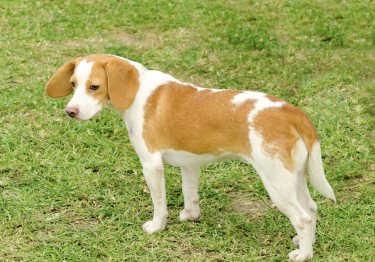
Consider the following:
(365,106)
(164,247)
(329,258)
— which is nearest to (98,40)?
(365,106)

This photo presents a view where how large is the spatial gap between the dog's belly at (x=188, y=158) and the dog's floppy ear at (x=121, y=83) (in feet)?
1.74

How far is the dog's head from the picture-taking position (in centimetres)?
402

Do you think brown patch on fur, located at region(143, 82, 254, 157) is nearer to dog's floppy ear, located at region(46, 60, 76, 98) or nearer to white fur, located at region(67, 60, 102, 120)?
white fur, located at region(67, 60, 102, 120)

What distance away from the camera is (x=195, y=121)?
4.05 metres

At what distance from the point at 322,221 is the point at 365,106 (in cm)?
230

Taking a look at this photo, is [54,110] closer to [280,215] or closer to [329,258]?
[280,215]

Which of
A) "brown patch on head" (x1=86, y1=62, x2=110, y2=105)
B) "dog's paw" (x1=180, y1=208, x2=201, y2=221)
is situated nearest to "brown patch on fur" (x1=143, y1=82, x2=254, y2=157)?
"brown patch on head" (x1=86, y1=62, x2=110, y2=105)

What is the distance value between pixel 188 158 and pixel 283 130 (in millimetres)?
855

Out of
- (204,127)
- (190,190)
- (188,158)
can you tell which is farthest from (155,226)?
(204,127)

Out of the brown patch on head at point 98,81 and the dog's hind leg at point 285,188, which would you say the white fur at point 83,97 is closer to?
the brown patch on head at point 98,81

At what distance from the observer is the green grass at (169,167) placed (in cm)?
437

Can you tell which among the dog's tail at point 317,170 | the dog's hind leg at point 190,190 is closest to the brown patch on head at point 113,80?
the dog's hind leg at point 190,190

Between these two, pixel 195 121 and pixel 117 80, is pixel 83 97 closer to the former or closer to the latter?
pixel 117 80

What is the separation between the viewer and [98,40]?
823cm
